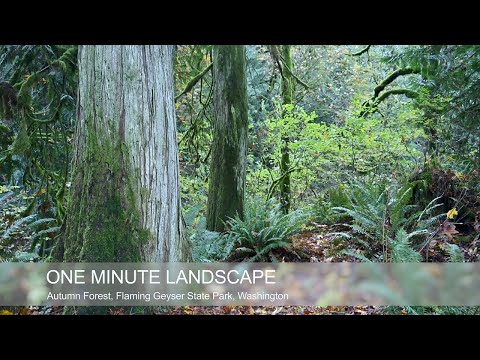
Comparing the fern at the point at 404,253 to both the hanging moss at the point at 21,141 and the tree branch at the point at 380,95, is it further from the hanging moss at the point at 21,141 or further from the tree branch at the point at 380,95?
the hanging moss at the point at 21,141

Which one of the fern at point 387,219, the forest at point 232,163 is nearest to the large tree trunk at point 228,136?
the forest at point 232,163

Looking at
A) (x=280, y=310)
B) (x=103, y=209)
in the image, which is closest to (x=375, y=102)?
(x=280, y=310)

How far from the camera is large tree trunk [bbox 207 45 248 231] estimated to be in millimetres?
4309

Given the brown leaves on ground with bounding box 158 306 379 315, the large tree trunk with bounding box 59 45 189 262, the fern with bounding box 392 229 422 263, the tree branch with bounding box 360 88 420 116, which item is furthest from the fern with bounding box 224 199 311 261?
the tree branch with bounding box 360 88 420 116

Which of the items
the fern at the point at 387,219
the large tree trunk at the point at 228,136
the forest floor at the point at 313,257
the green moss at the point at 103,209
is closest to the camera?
the green moss at the point at 103,209

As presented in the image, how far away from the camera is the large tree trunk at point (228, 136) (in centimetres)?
431

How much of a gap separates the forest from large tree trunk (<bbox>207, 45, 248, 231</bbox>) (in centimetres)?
1

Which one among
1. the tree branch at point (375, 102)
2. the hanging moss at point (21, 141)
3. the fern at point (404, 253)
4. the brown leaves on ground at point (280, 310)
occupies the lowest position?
the brown leaves on ground at point (280, 310)

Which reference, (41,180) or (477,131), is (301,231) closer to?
(477,131)

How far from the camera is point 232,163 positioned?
437 cm
